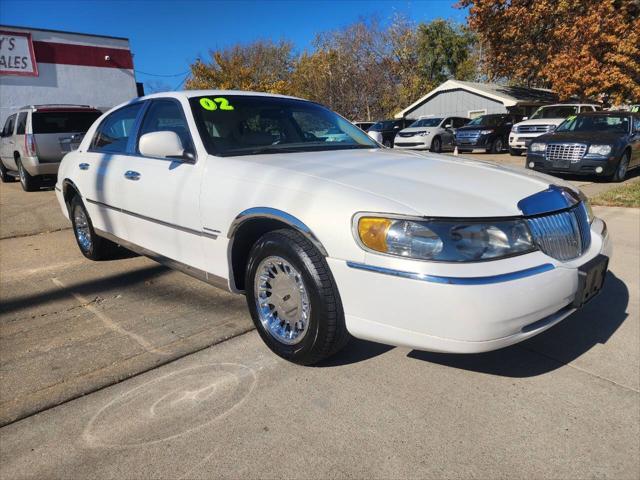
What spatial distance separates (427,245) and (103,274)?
141 inches

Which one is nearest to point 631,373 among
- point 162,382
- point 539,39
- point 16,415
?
point 162,382

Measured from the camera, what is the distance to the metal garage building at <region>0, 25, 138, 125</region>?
707 inches

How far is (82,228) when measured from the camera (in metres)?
5.02

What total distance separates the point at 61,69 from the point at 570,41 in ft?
74.2

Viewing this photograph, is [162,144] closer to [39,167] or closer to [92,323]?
[92,323]

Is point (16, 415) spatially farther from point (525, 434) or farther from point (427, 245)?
point (525, 434)

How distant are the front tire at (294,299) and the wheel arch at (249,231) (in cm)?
7

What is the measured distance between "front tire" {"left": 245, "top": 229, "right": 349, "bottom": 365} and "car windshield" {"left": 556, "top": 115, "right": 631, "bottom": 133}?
34.6 ft

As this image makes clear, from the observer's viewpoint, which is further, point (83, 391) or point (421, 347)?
point (83, 391)

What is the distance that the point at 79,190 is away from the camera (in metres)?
4.66

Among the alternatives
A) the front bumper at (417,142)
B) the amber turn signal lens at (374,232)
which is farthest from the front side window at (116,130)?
the front bumper at (417,142)

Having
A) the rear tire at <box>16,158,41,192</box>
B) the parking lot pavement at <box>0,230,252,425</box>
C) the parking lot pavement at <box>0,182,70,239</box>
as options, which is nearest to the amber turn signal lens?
the parking lot pavement at <box>0,230,252,425</box>

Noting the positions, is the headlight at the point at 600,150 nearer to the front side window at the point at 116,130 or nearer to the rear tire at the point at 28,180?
the front side window at the point at 116,130

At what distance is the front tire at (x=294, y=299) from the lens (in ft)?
7.71
